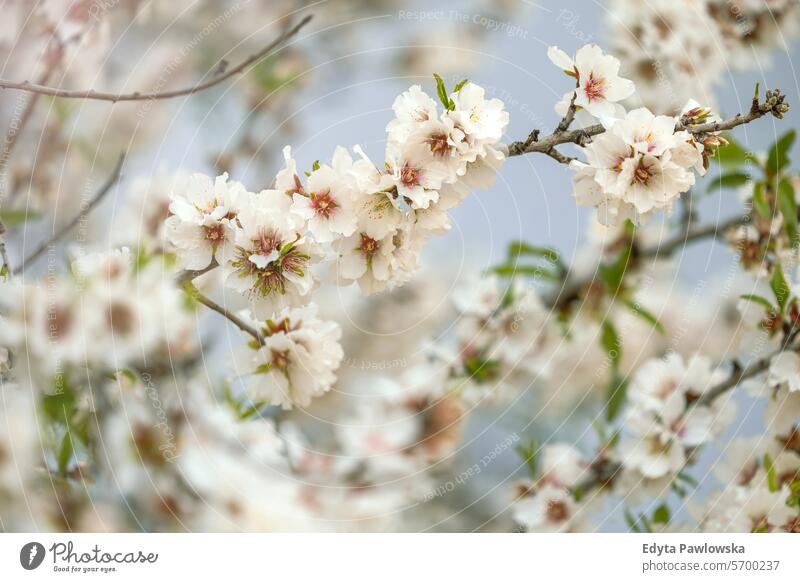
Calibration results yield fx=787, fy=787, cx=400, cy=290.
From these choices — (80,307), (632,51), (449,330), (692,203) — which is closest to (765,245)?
(692,203)

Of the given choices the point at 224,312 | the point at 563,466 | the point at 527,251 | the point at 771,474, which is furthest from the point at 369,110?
the point at 771,474

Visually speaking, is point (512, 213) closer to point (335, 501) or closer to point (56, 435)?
point (335, 501)

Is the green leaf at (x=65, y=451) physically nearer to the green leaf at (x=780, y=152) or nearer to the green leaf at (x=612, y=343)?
the green leaf at (x=612, y=343)

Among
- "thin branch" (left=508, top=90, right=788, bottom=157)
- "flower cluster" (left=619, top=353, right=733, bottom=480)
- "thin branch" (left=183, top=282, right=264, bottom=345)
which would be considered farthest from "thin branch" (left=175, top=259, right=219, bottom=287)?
"flower cluster" (left=619, top=353, right=733, bottom=480)

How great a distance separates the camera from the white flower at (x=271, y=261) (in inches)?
20.4

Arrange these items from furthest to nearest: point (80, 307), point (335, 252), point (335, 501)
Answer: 1. point (335, 501)
2. point (80, 307)
3. point (335, 252)

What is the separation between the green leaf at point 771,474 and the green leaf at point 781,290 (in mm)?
159

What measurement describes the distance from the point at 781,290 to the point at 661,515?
0.27 metres

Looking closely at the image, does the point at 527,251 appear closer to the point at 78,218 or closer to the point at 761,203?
the point at 761,203

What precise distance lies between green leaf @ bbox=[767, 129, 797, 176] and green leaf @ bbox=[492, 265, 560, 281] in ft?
0.88

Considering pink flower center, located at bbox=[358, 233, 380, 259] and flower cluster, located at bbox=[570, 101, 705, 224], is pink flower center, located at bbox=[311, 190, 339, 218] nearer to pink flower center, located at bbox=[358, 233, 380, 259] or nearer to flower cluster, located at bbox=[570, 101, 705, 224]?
pink flower center, located at bbox=[358, 233, 380, 259]

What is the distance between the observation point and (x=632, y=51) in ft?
2.93

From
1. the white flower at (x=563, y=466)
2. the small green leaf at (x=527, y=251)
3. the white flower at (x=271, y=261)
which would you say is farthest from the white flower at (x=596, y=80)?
the white flower at (x=563, y=466)

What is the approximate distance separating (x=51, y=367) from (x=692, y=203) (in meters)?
0.73
